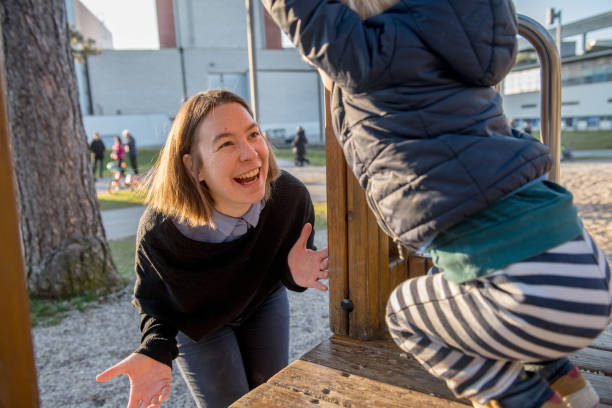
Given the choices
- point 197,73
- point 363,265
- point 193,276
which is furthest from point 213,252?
point 197,73

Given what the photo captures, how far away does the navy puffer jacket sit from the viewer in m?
1.00

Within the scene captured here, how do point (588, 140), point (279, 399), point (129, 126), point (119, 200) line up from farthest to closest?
point (129, 126), point (588, 140), point (119, 200), point (279, 399)

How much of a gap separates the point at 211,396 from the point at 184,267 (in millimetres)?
548

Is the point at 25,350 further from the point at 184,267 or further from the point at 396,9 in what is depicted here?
the point at 184,267

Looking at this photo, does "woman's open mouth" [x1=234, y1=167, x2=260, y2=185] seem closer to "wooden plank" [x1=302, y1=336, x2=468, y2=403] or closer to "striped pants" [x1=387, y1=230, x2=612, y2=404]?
"wooden plank" [x1=302, y1=336, x2=468, y2=403]

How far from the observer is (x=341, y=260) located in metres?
1.77

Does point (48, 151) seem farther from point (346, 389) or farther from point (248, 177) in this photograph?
point (346, 389)

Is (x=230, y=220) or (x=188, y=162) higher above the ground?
(x=188, y=162)

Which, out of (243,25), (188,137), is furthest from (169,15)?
(188,137)

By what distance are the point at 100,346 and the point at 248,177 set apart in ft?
9.57

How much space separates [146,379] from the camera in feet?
5.69

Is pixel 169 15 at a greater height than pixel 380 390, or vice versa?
pixel 169 15

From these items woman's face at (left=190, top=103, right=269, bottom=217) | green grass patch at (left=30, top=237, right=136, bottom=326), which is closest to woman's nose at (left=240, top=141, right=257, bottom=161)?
woman's face at (left=190, top=103, right=269, bottom=217)

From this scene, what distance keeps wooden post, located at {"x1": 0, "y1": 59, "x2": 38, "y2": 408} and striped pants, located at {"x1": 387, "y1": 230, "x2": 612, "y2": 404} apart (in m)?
0.78
